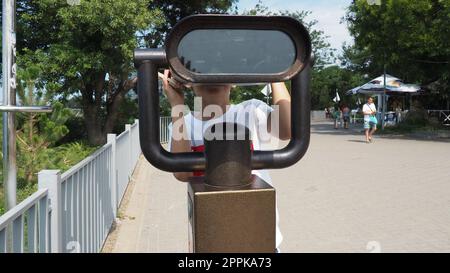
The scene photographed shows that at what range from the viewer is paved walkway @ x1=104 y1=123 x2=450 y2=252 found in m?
4.84

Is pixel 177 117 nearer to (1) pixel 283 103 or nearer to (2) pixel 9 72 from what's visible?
(1) pixel 283 103

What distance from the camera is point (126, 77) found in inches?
567

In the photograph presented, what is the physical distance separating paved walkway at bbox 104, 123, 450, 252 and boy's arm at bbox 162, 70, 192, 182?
3180 mm

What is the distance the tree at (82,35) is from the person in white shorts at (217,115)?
962 cm

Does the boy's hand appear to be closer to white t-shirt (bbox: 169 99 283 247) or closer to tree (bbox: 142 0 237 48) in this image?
white t-shirt (bbox: 169 99 283 247)

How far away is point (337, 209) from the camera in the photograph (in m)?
6.38

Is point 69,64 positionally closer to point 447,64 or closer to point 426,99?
point 447,64

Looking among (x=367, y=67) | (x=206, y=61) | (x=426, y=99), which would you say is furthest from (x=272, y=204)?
(x=367, y=67)

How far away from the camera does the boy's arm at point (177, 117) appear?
151 cm

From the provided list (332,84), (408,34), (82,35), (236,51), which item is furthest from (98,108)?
(332,84)

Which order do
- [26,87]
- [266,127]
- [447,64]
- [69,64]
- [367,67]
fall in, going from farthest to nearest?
1. [367,67]
2. [447,64]
3. [69,64]
4. [26,87]
5. [266,127]

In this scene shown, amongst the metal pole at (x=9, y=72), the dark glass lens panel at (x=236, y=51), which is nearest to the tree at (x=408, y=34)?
the metal pole at (x=9, y=72)

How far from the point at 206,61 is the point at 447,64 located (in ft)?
62.9

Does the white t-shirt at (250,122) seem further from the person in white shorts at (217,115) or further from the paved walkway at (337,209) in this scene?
the paved walkway at (337,209)
